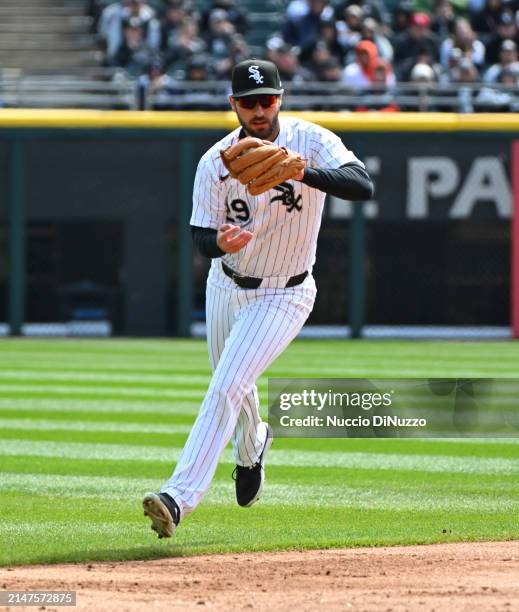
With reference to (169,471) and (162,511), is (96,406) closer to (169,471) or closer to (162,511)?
(169,471)

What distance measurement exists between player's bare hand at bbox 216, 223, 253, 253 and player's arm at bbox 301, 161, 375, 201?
30cm

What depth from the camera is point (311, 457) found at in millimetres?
8008

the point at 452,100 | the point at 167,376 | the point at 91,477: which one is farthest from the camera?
the point at 452,100

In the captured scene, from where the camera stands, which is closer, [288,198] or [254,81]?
[254,81]

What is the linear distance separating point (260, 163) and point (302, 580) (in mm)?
1477

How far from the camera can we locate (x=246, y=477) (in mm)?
5703

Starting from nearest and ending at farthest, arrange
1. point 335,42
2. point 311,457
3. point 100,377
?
point 311,457 < point 100,377 < point 335,42

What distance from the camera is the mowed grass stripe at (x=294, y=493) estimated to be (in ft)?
20.5

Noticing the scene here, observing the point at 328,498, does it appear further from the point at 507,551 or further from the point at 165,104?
the point at 165,104

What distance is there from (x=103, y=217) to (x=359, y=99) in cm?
372

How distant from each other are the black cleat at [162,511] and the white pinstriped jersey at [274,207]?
1.00m

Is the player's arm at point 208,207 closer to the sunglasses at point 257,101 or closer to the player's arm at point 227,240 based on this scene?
the player's arm at point 227,240

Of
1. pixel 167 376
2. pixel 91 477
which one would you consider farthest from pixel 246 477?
pixel 167 376

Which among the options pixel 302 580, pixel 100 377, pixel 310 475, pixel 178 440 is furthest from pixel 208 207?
pixel 100 377
